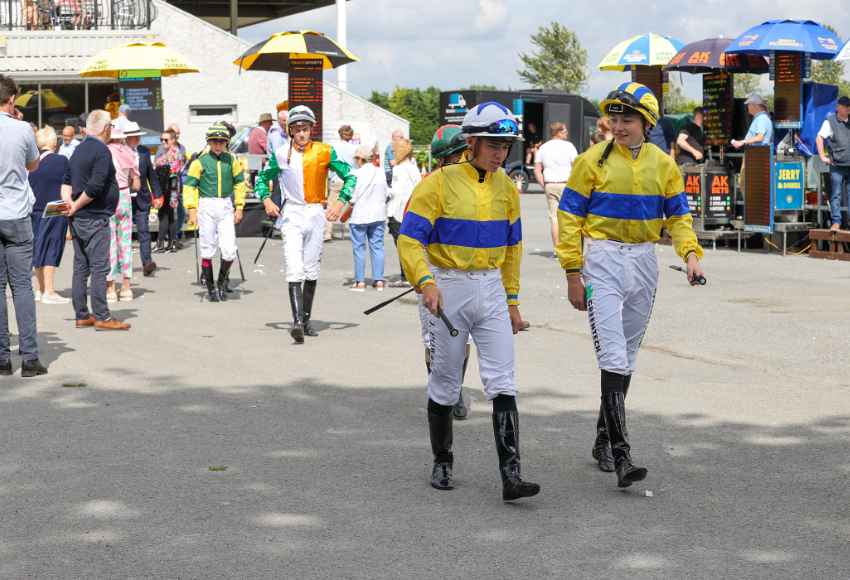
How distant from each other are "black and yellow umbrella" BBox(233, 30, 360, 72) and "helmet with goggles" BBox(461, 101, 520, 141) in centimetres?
1507

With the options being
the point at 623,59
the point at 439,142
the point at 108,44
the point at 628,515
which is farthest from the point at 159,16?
the point at 628,515

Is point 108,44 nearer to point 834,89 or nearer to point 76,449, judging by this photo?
point 834,89

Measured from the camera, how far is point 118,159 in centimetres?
1438

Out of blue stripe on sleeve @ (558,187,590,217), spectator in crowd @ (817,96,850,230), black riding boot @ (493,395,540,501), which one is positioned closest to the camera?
black riding boot @ (493,395,540,501)

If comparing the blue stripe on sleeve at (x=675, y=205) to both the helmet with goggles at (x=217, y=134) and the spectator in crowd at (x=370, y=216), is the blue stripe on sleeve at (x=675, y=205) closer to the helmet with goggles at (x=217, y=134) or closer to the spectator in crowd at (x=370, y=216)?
the helmet with goggles at (x=217, y=134)

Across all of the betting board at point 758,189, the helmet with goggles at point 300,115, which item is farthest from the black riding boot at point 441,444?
the betting board at point 758,189

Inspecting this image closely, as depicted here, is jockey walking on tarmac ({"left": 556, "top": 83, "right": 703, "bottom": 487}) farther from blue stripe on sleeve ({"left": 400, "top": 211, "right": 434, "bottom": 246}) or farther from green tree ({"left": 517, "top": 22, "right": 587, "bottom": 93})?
green tree ({"left": 517, "top": 22, "right": 587, "bottom": 93})

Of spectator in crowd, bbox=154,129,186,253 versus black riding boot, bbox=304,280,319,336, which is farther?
spectator in crowd, bbox=154,129,186,253

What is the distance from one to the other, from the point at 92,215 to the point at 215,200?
2.58 m

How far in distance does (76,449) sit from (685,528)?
3.33 metres

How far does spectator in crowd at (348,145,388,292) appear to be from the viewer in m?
15.6

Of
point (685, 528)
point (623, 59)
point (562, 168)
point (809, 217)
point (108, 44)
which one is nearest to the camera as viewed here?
point (685, 528)

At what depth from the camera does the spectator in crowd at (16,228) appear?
943cm

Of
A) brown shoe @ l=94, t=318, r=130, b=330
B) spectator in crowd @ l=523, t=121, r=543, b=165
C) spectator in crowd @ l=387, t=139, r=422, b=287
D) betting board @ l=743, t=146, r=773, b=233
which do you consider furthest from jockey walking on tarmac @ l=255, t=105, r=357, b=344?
spectator in crowd @ l=523, t=121, r=543, b=165
